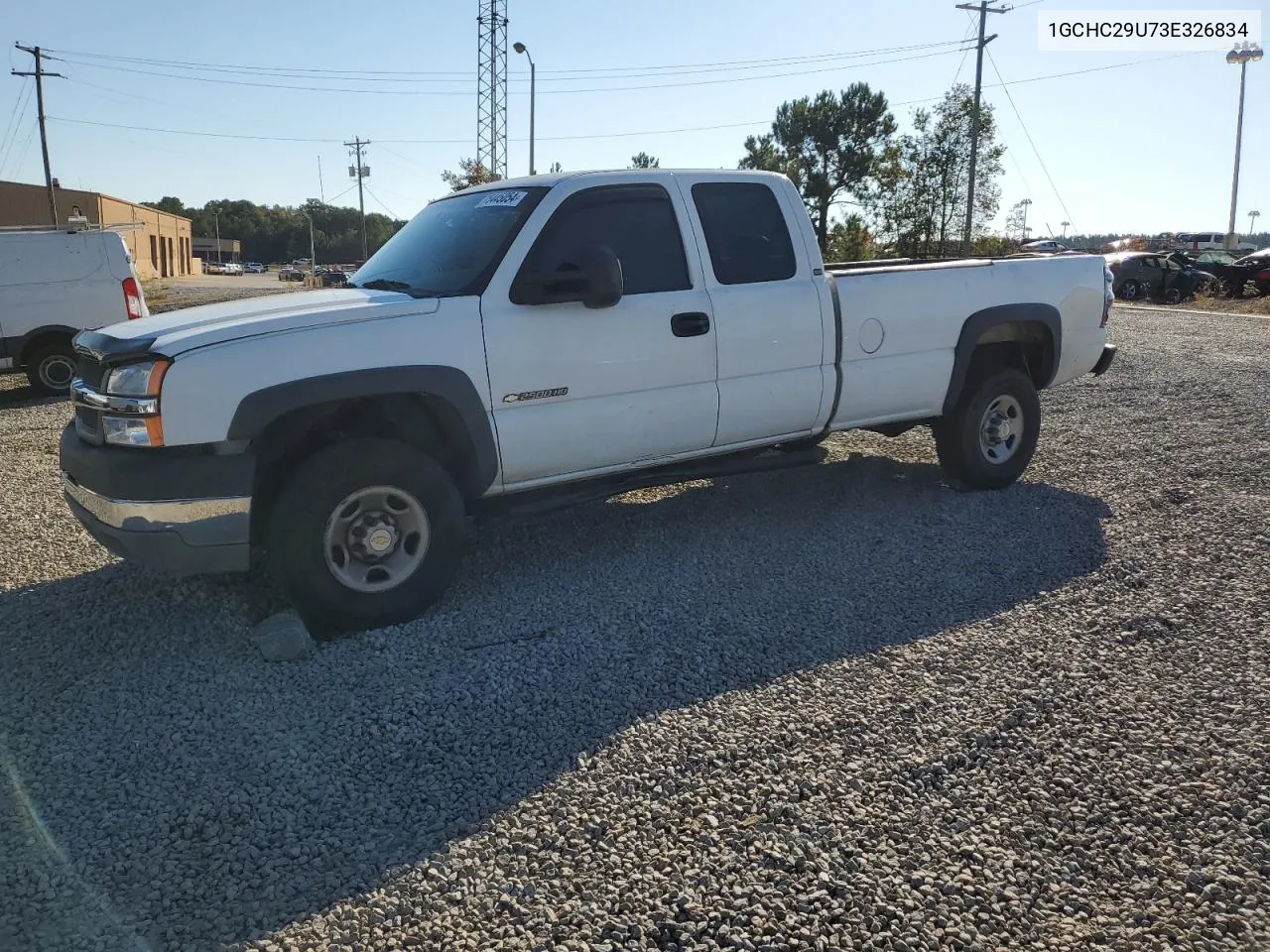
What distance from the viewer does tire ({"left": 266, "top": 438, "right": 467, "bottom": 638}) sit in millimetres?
4125

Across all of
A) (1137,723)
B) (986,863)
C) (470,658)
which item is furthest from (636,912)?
(1137,723)

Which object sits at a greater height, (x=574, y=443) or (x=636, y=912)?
(x=574, y=443)

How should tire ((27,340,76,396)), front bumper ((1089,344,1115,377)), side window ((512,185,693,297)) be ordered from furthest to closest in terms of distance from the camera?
tire ((27,340,76,396))
front bumper ((1089,344,1115,377))
side window ((512,185,693,297))

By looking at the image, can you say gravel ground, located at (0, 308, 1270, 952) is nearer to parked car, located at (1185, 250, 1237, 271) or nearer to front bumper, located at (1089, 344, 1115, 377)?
front bumper, located at (1089, 344, 1115, 377)

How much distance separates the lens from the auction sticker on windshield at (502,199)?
4.93 metres

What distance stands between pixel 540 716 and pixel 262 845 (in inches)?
41.9

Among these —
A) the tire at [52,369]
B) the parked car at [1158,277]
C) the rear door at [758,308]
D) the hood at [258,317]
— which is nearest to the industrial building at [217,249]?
the parked car at [1158,277]

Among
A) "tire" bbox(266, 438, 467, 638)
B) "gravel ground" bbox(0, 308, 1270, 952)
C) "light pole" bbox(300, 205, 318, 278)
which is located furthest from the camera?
"light pole" bbox(300, 205, 318, 278)

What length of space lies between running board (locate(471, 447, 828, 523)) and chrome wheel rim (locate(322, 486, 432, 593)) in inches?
17.3

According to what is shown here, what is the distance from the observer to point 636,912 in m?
2.55

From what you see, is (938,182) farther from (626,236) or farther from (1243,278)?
(626,236)

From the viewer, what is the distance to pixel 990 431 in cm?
666

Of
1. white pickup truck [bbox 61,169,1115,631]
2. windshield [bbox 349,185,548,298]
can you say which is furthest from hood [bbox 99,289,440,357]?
windshield [bbox 349,185,548,298]

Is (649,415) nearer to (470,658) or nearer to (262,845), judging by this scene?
(470,658)
